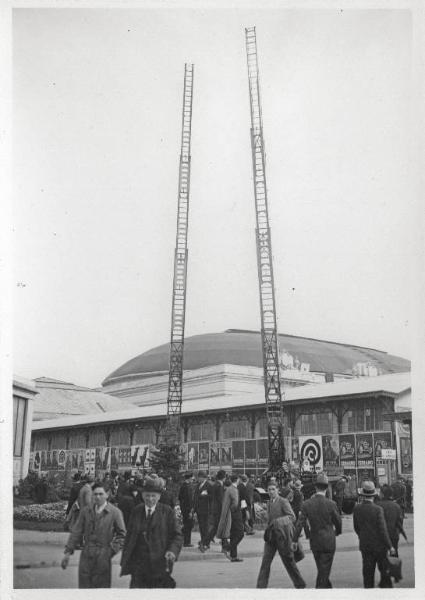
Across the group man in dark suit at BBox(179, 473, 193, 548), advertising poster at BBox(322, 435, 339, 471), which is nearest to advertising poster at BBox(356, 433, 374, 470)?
advertising poster at BBox(322, 435, 339, 471)

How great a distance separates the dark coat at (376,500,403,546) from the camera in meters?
10.7

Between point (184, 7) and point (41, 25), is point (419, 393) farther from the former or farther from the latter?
point (41, 25)

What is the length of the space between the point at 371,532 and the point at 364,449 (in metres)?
16.6

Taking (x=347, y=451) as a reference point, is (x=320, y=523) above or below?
below

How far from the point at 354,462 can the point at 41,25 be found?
62.1 feet

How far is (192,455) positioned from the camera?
28.2 meters

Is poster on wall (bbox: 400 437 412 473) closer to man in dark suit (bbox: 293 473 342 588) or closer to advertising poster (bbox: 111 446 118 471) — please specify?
advertising poster (bbox: 111 446 118 471)

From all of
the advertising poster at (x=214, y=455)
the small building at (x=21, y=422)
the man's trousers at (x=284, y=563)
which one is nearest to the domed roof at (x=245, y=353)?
the advertising poster at (x=214, y=455)

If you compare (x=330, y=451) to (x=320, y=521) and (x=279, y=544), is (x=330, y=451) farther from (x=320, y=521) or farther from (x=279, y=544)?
(x=320, y=521)

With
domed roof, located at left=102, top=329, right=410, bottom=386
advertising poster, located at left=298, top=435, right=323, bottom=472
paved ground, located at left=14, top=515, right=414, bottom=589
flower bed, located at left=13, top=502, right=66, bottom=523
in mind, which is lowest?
paved ground, located at left=14, top=515, right=414, bottom=589

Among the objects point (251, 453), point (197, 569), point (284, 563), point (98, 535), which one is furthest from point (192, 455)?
point (98, 535)

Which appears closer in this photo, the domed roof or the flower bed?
the flower bed

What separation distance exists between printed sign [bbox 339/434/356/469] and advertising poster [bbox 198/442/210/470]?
229 inches

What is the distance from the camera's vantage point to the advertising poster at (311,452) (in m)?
26.2
